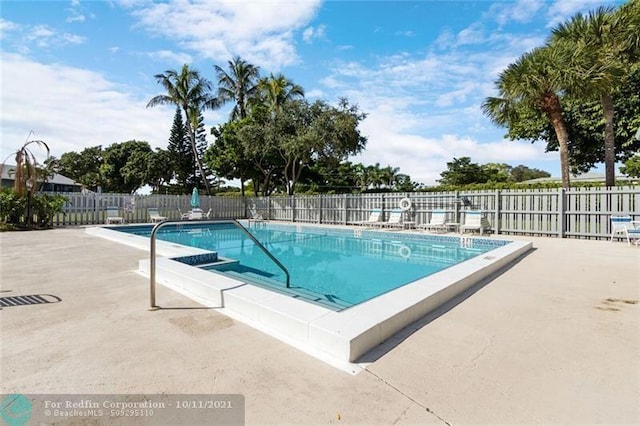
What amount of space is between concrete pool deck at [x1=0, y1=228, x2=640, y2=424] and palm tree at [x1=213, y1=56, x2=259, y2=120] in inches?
895

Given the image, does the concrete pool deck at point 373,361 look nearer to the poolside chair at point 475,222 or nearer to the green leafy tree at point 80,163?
the poolside chair at point 475,222

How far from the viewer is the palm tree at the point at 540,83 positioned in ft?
35.7

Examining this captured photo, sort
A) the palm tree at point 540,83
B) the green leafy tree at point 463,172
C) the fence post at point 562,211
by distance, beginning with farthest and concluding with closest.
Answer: the green leafy tree at point 463,172 < the palm tree at point 540,83 < the fence post at point 562,211

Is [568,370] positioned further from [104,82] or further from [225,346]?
[104,82]

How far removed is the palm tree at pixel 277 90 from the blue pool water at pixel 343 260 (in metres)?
13.2

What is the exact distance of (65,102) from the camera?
37.4 feet

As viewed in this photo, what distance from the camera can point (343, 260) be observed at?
25.9 ft

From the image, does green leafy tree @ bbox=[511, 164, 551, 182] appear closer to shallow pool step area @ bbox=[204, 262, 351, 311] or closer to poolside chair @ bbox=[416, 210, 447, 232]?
poolside chair @ bbox=[416, 210, 447, 232]

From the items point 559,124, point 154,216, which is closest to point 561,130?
point 559,124

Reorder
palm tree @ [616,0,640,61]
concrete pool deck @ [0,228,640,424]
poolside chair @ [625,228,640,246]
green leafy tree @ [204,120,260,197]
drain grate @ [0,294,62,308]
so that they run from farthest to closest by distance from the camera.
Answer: green leafy tree @ [204,120,260,197]
palm tree @ [616,0,640,61]
poolside chair @ [625,228,640,246]
drain grate @ [0,294,62,308]
concrete pool deck @ [0,228,640,424]

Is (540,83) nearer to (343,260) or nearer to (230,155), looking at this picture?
(343,260)

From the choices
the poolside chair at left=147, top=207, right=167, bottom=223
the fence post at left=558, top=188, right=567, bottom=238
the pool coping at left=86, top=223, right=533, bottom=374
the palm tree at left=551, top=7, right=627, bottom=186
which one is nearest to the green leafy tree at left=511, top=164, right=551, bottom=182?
the palm tree at left=551, top=7, right=627, bottom=186

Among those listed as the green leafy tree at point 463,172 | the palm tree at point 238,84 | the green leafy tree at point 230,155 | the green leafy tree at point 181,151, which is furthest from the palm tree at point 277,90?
the green leafy tree at point 463,172

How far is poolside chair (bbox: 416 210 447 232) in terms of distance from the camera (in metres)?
12.0
